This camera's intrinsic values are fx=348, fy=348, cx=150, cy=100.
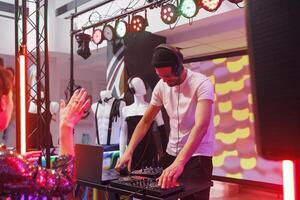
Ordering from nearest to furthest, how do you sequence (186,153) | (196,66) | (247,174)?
(186,153), (247,174), (196,66)

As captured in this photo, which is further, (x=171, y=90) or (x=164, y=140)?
(x=164, y=140)

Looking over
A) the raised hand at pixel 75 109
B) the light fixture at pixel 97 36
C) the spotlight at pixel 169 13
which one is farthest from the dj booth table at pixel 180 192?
the light fixture at pixel 97 36

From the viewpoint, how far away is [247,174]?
527 centimetres

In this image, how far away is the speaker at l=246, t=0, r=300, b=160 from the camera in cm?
52

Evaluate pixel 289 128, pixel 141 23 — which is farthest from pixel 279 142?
pixel 141 23

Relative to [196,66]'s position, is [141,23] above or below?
above

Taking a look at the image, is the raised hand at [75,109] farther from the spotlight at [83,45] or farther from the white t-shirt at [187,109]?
the spotlight at [83,45]

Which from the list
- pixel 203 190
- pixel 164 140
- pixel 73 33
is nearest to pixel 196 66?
pixel 164 140

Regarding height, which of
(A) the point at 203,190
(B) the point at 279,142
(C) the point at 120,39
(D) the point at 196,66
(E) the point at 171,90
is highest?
(C) the point at 120,39

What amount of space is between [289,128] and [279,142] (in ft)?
0.10

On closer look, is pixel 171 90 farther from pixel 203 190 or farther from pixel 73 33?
pixel 73 33

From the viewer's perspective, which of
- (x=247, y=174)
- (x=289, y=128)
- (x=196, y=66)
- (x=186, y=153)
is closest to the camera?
(x=289, y=128)

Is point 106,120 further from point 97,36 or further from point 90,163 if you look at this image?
point 90,163

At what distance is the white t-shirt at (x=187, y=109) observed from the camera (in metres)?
2.05
